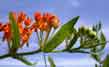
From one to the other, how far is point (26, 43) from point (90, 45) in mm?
458

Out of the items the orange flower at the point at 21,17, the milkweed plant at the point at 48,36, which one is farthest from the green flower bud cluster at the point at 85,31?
the orange flower at the point at 21,17

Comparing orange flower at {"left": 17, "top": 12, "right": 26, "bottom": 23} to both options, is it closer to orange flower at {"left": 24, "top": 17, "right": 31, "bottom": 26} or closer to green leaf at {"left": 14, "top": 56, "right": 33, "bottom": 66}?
orange flower at {"left": 24, "top": 17, "right": 31, "bottom": 26}

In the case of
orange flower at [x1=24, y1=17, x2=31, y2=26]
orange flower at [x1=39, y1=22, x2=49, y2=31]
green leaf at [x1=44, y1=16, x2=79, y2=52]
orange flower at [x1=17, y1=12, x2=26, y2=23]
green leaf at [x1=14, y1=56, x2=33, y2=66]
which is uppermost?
orange flower at [x1=17, y1=12, x2=26, y2=23]

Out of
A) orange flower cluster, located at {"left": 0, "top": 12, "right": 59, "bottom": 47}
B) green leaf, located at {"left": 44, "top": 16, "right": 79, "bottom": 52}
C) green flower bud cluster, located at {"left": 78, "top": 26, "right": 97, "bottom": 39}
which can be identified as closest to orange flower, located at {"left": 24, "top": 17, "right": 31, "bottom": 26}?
orange flower cluster, located at {"left": 0, "top": 12, "right": 59, "bottom": 47}

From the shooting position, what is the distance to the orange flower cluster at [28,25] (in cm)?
159

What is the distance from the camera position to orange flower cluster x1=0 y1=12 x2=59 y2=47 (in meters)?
1.59

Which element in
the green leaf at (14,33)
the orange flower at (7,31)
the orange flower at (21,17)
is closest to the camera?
the green leaf at (14,33)

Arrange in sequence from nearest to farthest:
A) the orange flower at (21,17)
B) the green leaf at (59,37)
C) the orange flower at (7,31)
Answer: the green leaf at (59,37) < the orange flower at (7,31) < the orange flower at (21,17)

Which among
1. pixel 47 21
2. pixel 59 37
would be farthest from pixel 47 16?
pixel 59 37

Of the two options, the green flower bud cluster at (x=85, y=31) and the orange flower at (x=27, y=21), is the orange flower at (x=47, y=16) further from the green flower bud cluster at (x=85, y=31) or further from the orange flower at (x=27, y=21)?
the green flower bud cluster at (x=85, y=31)

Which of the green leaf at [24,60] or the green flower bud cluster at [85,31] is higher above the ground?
the green flower bud cluster at [85,31]

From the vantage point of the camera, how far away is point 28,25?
1.73 m

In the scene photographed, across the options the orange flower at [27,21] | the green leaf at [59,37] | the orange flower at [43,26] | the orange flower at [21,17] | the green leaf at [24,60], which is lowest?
the green leaf at [24,60]

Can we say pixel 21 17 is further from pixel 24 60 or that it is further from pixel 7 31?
pixel 24 60
